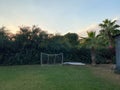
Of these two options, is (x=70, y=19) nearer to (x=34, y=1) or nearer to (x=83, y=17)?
(x=83, y=17)

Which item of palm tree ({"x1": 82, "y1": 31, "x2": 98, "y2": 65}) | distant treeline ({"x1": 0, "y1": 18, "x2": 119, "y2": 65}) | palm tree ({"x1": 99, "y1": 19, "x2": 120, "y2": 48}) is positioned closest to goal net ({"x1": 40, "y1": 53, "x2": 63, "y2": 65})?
distant treeline ({"x1": 0, "y1": 18, "x2": 119, "y2": 65})

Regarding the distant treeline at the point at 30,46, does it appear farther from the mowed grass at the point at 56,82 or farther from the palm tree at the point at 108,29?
the mowed grass at the point at 56,82

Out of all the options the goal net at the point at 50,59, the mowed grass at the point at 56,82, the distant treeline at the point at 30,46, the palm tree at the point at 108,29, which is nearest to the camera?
the mowed grass at the point at 56,82

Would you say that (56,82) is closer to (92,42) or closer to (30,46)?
(92,42)

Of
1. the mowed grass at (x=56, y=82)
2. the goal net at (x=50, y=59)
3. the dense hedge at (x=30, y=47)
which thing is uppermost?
the dense hedge at (x=30, y=47)

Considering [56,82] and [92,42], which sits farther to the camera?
[92,42]

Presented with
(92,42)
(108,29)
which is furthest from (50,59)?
(108,29)

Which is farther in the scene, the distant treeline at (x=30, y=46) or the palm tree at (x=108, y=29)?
the palm tree at (x=108, y=29)

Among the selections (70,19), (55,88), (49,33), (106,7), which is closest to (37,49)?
(49,33)

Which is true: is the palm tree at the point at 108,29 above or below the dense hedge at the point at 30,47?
above

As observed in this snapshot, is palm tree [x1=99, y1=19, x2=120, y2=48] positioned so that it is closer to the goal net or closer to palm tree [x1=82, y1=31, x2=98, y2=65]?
palm tree [x1=82, y1=31, x2=98, y2=65]

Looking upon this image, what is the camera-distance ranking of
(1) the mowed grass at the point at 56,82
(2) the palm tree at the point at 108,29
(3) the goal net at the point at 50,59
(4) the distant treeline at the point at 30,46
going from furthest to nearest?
(2) the palm tree at the point at 108,29 < (4) the distant treeline at the point at 30,46 < (3) the goal net at the point at 50,59 < (1) the mowed grass at the point at 56,82

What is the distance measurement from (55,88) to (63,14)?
14.3 meters

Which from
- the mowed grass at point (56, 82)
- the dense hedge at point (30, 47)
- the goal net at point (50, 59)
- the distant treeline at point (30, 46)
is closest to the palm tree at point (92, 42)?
the distant treeline at point (30, 46)
